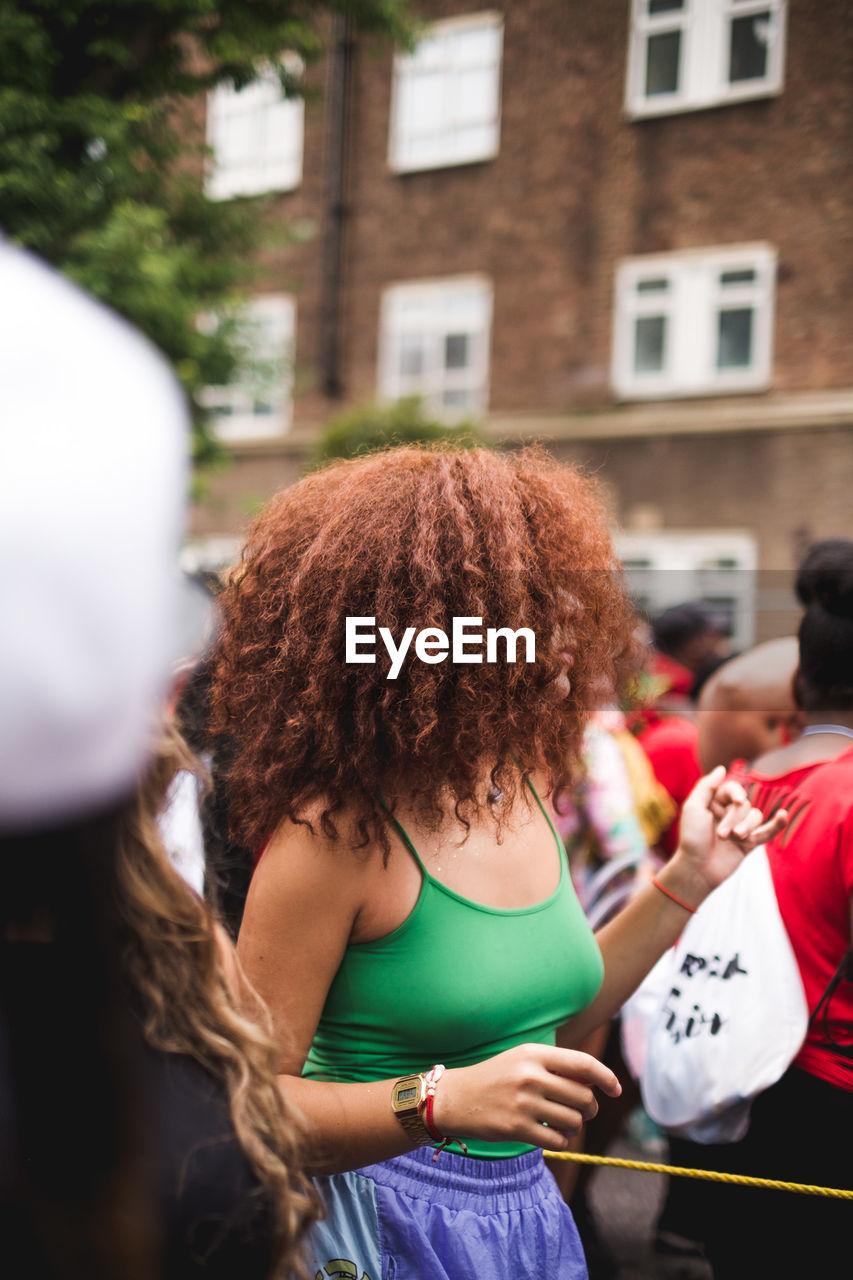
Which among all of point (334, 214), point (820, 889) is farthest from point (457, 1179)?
point (334, 214)

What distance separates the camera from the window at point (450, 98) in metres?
12.1

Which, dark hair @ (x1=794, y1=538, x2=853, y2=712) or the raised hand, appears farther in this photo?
dark hair @ (x1=794, y1=538, x2=853, y2=712)

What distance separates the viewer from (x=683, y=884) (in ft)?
5.38

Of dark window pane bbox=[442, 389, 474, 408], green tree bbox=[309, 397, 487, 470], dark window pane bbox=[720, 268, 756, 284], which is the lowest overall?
green tree bbox=[309, 397, 487, 470]

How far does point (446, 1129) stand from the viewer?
119 cm

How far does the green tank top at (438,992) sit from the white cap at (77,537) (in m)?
0.88

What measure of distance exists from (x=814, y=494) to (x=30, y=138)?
306 inches

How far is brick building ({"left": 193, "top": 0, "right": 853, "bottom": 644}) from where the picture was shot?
1066 cm

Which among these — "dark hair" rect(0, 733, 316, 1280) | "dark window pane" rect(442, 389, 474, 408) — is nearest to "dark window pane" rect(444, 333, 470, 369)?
"dark window pane" rect(442, 389, 474, 408)

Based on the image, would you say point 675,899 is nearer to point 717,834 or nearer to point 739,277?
point 717,834

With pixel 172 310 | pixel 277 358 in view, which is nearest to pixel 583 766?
pixel 172 310

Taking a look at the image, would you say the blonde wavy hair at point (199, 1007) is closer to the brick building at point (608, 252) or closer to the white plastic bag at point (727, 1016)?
the white plastic bag at point (727, 1016)

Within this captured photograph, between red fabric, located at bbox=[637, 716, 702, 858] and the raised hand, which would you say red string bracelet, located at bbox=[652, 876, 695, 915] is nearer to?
the raised hand

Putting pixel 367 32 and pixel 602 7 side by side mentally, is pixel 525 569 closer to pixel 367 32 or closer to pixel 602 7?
pixel 367 32
